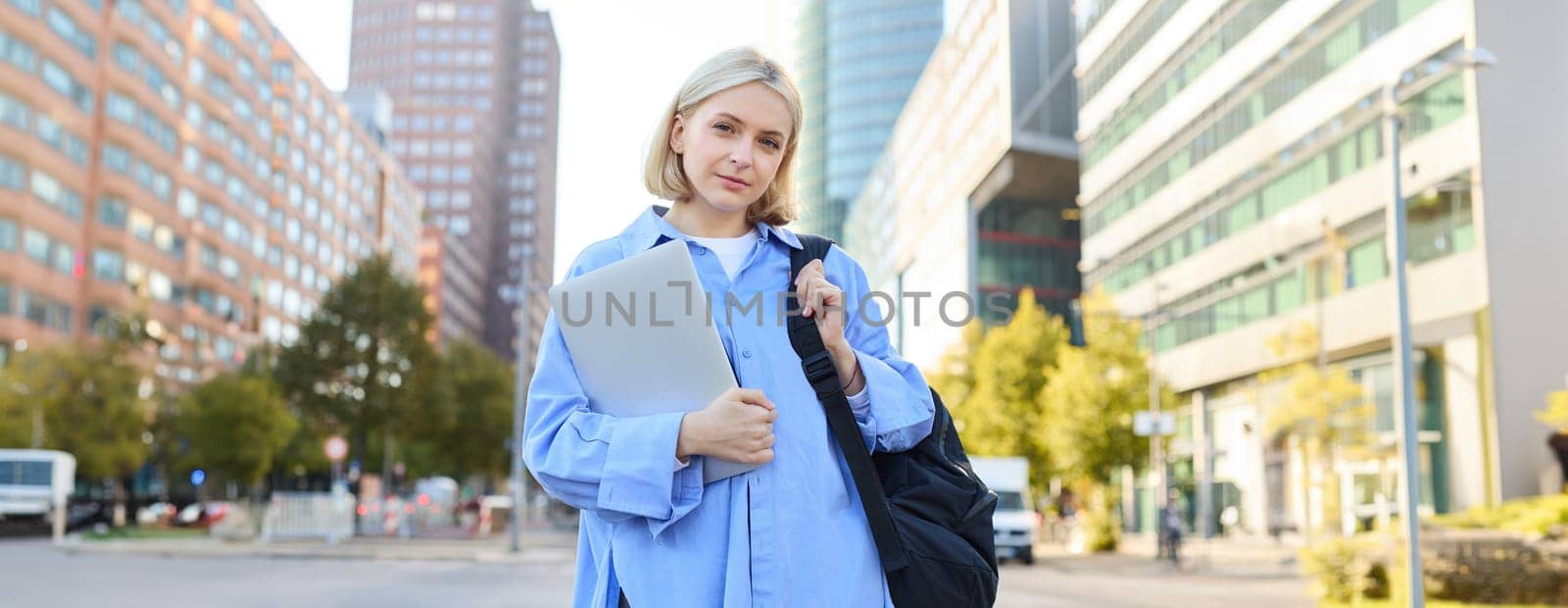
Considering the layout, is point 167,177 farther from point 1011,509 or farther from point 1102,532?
point 1011,509

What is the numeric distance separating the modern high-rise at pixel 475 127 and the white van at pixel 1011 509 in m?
102

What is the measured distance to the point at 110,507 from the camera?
143ft

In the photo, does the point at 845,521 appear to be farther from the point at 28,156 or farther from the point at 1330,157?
the point at 28,156

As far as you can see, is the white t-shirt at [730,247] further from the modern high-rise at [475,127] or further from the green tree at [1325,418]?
the modern high-rise at [475,127]

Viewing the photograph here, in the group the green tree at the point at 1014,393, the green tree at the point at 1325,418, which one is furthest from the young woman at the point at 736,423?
the green tree at the point at 1014,393

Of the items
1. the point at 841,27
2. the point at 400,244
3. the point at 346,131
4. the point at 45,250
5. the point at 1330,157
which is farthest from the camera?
the point at 841,27

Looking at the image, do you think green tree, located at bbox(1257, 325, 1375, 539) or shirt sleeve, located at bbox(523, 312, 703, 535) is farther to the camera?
green tree, located at bbox(1257, 325, 1375, 539)

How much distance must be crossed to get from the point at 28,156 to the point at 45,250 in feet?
12.2

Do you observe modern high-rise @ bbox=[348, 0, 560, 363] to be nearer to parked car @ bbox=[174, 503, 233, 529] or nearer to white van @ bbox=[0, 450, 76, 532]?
parked car @ bbox=[174, 503, 233, 529]

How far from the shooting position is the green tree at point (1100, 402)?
34594 millimetres

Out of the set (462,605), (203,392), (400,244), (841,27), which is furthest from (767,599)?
(841,27)

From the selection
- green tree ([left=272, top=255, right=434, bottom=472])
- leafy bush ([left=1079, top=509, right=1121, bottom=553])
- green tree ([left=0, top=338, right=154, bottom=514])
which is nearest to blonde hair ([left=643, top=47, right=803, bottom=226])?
leafy bush ([left=1079, top=509, right=1121, bottom=553])

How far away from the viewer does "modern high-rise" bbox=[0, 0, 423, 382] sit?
5144 centimetres

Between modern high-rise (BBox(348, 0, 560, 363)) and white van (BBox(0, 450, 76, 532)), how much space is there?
90143mm
